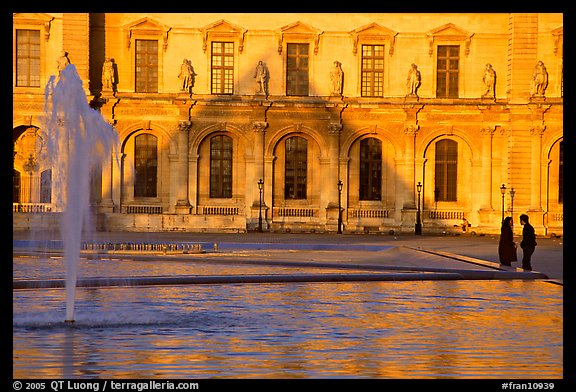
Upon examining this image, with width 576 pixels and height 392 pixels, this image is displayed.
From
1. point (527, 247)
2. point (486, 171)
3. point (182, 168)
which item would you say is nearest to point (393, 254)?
point (527, 247)

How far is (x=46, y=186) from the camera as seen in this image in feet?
183

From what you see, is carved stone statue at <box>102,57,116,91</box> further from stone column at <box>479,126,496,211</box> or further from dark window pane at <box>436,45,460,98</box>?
stone column at <box>479,126,496,211</box>

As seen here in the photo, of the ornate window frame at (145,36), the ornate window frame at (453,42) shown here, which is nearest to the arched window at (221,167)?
the ornate window frame at (145,36)

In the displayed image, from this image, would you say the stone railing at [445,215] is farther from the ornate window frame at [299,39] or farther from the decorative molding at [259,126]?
the decorative molding at [259,126]

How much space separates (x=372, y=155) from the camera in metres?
56.7

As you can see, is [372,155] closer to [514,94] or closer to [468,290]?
[514,94]

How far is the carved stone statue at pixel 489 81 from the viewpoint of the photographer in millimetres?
55656

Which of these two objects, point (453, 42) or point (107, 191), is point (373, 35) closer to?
point (453, 42)

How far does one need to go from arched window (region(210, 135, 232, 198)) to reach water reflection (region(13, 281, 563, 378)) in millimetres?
34896

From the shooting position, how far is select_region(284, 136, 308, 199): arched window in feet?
186

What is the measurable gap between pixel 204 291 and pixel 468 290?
520cm

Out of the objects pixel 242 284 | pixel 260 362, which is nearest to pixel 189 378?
pixel 260 362

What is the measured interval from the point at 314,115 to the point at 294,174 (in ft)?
10.7

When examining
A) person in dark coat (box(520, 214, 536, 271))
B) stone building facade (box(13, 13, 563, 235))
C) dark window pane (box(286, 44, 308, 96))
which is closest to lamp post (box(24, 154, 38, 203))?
stone building facade (box(13, 13, 563, 235))
